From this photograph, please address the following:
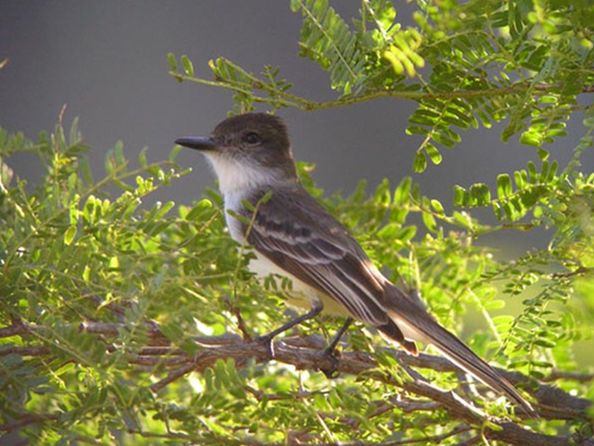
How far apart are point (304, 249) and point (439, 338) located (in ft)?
2.57

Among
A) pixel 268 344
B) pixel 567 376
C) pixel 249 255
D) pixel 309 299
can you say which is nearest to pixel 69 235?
pixel 249 255

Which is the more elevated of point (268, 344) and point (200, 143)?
point (200, 143)

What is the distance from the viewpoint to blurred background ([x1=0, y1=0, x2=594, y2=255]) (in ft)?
24.4

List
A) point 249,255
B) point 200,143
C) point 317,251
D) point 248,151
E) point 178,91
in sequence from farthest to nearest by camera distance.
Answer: point 178,91, point 248,151, point 200,143, point 317,251, point 249,255

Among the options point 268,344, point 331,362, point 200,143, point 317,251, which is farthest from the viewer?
point 200,143

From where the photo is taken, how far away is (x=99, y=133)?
8070 mm

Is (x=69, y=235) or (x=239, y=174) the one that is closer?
(x=69, y=235)

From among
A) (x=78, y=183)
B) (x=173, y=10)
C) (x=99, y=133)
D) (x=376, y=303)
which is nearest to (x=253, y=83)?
(x=78, y=183)

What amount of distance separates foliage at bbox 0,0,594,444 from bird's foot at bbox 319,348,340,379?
3.6 inches

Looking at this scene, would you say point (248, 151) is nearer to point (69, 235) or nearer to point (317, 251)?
point (317, 251)

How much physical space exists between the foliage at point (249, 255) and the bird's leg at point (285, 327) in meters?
0.06

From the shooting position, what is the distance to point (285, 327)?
8.38ft

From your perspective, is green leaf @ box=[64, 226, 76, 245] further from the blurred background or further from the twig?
the blurred background

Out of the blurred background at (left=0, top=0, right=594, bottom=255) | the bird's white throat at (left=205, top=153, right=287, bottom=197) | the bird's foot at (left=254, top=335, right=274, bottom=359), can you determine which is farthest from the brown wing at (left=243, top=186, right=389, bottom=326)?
the blurred background at (left=0, top=0, right=594, bottom=255)
